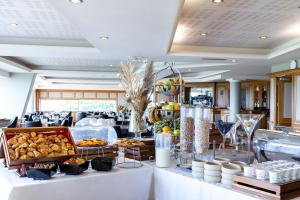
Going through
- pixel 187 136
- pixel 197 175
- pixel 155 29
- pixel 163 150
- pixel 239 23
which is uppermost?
pixel 239 23

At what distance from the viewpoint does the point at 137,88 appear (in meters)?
2.42

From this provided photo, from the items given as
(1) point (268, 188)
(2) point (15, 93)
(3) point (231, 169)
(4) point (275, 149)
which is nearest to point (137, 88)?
(3) point (231, 169)

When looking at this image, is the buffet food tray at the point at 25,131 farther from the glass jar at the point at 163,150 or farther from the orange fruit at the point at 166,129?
the orange fruit at the point at 166,129

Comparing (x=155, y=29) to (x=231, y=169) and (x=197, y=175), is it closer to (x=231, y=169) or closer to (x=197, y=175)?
(x=197, y=175)

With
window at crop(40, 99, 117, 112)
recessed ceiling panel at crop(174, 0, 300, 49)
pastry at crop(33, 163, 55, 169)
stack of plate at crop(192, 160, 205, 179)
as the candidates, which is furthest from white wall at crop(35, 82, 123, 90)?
stack of plate at crop(192, 160, 205, 179)

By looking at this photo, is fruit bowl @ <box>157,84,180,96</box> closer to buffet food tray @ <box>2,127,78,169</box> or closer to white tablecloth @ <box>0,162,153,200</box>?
white tablecloth @ <box>0,162,153,200</box>

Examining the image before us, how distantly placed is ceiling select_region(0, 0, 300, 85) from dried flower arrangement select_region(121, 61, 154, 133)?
43.3 inches

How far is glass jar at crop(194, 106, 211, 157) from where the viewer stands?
6.66 ft

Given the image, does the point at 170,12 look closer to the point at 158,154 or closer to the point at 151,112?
the point at 151,112

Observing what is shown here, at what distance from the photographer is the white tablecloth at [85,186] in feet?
5.50

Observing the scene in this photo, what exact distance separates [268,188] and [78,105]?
17562 mm

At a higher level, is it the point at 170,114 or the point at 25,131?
the point at 170,114

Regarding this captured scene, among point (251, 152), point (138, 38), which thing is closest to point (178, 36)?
point (138, 38)

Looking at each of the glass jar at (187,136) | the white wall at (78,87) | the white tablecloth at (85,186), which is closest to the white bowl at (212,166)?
the glass jar at (187,136)
